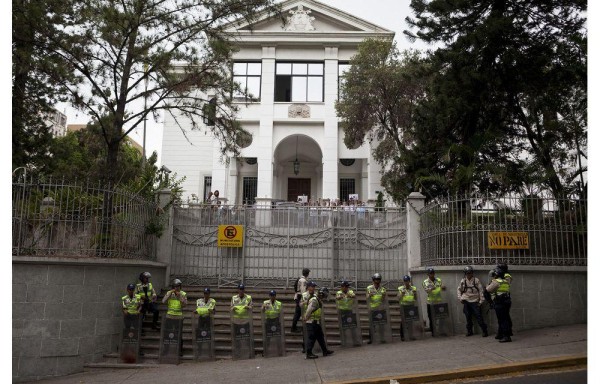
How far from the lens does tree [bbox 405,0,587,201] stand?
43.0ft

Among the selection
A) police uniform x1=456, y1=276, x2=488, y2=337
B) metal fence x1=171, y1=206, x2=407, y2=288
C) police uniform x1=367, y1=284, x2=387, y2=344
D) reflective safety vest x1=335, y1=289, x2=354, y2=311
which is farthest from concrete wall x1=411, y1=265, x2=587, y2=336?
metal fence x1=171, y1=206, x2=407, y2=288

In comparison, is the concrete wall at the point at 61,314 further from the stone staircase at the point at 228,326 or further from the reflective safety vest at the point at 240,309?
the reflective safety vest at the point at 240,309

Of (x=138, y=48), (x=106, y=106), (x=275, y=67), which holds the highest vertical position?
(x=275, y=67)

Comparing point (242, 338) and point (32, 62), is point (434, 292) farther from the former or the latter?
point (32, 62)

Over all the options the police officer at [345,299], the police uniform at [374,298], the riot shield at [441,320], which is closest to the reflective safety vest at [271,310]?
the police officer at [345,299]

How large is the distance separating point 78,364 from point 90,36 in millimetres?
7605

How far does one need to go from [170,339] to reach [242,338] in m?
1.52

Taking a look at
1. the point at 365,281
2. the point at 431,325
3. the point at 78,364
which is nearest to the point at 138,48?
the point at 78,364

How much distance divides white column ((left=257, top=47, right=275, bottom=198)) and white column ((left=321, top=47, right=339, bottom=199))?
2989 mm

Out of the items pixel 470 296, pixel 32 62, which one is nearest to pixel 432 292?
pixel 470 296

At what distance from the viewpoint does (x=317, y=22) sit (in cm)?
2961

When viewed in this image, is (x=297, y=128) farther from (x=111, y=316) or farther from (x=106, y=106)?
(x=111, y=316)

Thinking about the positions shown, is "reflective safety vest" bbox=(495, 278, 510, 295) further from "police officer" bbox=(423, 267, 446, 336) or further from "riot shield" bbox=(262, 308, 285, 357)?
"riot shield" bbox=(262, 308, 285, 357)

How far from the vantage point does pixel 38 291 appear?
9977 mm
